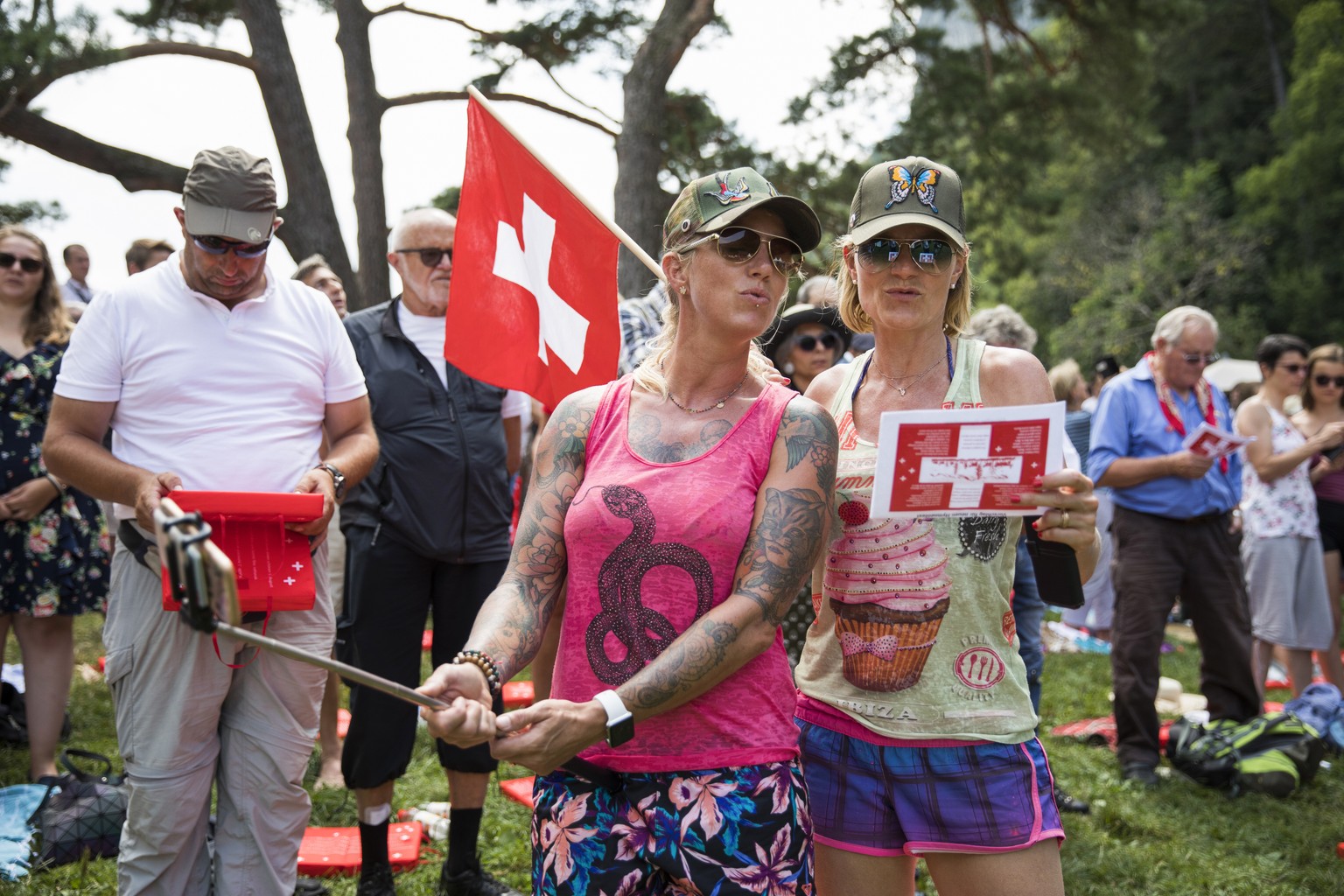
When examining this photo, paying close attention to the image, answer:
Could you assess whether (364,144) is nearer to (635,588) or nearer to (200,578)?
(635,588)

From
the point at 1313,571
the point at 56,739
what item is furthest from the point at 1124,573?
the point at 56,739

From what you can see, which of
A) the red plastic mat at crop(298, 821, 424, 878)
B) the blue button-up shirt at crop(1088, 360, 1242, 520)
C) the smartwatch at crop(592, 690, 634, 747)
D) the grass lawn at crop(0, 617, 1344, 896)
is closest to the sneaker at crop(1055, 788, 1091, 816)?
the grass lawn at crop(0, 617, 1344, 896)

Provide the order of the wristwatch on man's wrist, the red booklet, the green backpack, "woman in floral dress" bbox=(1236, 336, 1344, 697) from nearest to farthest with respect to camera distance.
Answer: the red booklet, the wristwatch on man's wrist, the green backpack, "woman in floral dress" bbox=(1236, 336, 1344, 697)

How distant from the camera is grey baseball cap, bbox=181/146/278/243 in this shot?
A: 3.19 metres

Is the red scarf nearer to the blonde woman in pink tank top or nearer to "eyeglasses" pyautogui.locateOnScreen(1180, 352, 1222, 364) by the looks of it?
"eyeglasses" pyautogui.locateOnScreen(1180, 352, 1222, 364)

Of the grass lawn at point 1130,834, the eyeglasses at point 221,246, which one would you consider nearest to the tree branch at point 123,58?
the grass lawn at point 1130,834

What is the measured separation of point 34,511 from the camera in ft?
16.7

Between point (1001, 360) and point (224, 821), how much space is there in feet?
8.45

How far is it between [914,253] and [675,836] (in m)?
1.37

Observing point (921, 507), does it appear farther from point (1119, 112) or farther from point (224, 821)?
point (1119, 112)

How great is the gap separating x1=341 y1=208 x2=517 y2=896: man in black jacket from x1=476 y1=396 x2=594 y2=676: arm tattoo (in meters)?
1.94

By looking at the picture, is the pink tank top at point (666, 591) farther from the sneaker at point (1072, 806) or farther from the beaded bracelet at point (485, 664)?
the sneaker at point (1072, 806)

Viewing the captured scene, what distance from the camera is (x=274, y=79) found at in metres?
11.1

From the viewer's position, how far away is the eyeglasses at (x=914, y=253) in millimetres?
2525
